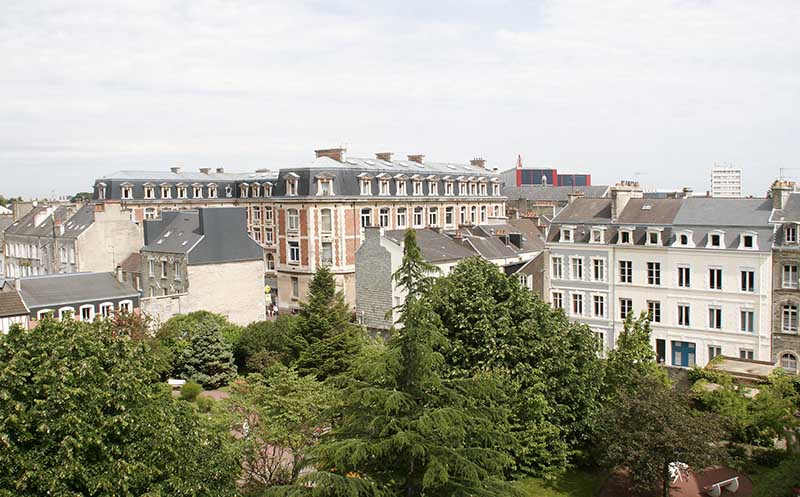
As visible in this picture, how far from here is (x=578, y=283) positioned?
45344 millimetres

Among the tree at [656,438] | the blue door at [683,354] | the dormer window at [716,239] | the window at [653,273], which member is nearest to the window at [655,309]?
the window at [653,273]

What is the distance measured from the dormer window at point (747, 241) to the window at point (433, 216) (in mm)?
31418

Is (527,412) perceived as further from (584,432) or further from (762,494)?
(762,494)

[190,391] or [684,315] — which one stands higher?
[684,315]

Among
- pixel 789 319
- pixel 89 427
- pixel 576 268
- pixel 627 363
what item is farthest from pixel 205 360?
pixel 789 319

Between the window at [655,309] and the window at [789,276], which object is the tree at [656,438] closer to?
the window at [789,276]

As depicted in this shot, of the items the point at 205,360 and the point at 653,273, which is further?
the point at 653,273

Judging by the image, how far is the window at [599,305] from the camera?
44406mm

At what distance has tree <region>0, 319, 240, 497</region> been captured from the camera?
1409cm

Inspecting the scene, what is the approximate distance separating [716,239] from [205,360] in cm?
2876

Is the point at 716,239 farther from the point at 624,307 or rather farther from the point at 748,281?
the point at 624,307

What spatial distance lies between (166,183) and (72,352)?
210 ft

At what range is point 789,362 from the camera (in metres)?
37.9

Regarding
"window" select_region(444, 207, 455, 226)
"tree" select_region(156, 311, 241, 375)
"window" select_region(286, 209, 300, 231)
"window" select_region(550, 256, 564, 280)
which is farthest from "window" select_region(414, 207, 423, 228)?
"tree" select_region(156, 311, 241, 375)
